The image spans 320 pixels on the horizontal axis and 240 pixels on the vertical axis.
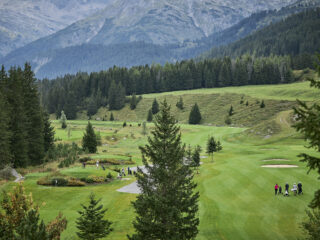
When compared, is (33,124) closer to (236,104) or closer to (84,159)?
(84,159)

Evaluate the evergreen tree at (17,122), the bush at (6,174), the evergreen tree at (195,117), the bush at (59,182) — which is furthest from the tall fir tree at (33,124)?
the evergreen tree at (195,117)

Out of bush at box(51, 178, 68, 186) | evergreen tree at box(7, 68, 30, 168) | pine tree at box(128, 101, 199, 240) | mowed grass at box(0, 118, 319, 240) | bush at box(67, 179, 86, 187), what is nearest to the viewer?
pine tree at box(128, 101, 199, 240)

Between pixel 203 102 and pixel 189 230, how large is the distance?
415 feet

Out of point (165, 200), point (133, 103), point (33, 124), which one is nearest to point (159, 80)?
point (133, 103)

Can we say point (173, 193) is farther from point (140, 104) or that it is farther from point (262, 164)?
point (140, 104)

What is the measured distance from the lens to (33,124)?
59344mm

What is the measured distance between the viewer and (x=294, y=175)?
3988 centimetres

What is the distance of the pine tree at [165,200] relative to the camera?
65.5 feet

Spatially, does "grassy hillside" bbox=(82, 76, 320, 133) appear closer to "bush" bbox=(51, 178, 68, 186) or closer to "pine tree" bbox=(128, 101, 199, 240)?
"bush" bbox=(51, 178, 68, 186)

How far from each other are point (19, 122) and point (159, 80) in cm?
13960

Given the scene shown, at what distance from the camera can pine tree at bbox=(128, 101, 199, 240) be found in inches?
786

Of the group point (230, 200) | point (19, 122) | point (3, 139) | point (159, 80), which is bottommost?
point (230, 200)

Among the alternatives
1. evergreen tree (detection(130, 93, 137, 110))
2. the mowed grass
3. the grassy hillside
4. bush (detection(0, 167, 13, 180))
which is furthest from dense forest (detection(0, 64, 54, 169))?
evergreen tree (detection(130, 93, 137, 110))

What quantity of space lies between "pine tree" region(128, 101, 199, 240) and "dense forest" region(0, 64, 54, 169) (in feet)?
110
